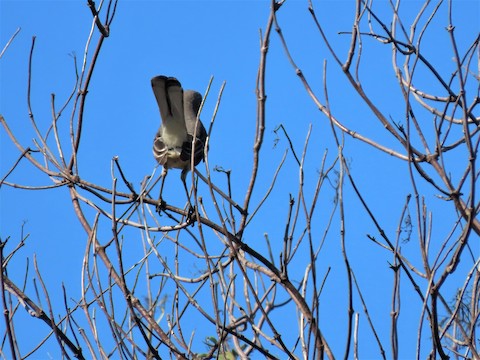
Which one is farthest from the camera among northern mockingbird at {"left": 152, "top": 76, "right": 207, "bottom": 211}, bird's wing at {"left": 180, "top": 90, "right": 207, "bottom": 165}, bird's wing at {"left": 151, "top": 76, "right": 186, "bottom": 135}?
bird's wing at {"left": 180, "top": 90, "right": 207, "bottom": 165}

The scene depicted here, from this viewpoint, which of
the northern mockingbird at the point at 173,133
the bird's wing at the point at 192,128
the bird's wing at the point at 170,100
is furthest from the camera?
the bird's wing at the point at 192,128

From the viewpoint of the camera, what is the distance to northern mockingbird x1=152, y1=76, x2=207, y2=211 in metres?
4.09

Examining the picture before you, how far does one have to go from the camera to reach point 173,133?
456 centimetres

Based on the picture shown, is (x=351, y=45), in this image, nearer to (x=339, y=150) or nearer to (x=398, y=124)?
(x=398, y=124)

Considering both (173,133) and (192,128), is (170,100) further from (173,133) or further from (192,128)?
(192,128)

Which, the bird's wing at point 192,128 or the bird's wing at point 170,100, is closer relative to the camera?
the bird's wing at point 170,100

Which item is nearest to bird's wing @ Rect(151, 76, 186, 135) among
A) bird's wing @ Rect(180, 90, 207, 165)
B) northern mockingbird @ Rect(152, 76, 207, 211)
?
northern mockingbird @ Rect(152, 76, 207, 211)

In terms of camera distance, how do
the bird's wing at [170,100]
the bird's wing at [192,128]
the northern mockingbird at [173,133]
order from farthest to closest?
the bird's wing at [192,128], the northern mockingbird at [173,133], the bird's wing at [170,100]

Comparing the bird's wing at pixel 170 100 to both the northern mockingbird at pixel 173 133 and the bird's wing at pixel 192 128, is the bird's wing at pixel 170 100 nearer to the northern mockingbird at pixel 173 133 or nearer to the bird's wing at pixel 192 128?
the northern mockingbird at pixel 173 133

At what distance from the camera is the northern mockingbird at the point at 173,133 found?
4.09 metres

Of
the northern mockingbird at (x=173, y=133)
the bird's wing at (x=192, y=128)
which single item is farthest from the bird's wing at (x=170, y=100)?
the bird's wing at (x=192, y=128)

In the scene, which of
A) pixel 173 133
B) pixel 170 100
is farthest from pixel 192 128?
pixel 170 100

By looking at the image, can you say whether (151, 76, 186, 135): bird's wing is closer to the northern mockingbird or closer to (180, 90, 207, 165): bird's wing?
the northern mockingbird

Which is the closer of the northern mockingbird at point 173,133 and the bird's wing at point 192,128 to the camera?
the northern mockingbird at point 173,133
